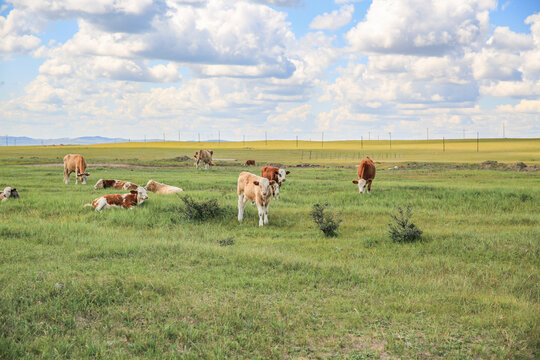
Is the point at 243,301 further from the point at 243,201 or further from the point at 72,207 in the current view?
the point at 72,207

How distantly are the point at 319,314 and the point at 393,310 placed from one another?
1.30m

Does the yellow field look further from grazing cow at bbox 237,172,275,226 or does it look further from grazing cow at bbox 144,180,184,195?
grazing cow at bbox 237,172,275,226

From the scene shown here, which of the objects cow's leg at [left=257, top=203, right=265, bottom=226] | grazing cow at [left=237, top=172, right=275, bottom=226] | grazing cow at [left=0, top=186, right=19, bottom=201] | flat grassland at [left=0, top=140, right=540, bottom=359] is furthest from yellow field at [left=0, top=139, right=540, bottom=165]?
flat grassland at [left=0, top=140, right=540, bottom=359]

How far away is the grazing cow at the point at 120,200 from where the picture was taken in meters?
16.6

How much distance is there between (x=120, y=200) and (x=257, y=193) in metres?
5.59

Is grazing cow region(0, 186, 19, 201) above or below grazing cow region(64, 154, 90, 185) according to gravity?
below

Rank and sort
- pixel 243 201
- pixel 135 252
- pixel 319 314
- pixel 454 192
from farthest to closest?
pixel 454 192, pixel 243 201, pixel 135 252, pixel 319 314

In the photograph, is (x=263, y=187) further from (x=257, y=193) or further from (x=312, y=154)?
(x=312, y=154)

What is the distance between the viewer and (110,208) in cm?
1656

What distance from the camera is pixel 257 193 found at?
15.4 m

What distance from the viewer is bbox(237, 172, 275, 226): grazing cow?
15.3 metres

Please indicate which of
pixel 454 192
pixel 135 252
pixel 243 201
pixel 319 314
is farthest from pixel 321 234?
pixel 454 192

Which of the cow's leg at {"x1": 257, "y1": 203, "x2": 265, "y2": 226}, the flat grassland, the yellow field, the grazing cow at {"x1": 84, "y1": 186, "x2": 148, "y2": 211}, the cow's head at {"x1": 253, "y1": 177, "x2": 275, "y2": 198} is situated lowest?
the flat grassland

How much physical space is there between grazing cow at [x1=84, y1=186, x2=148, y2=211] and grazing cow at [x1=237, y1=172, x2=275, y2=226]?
13.4 feet
